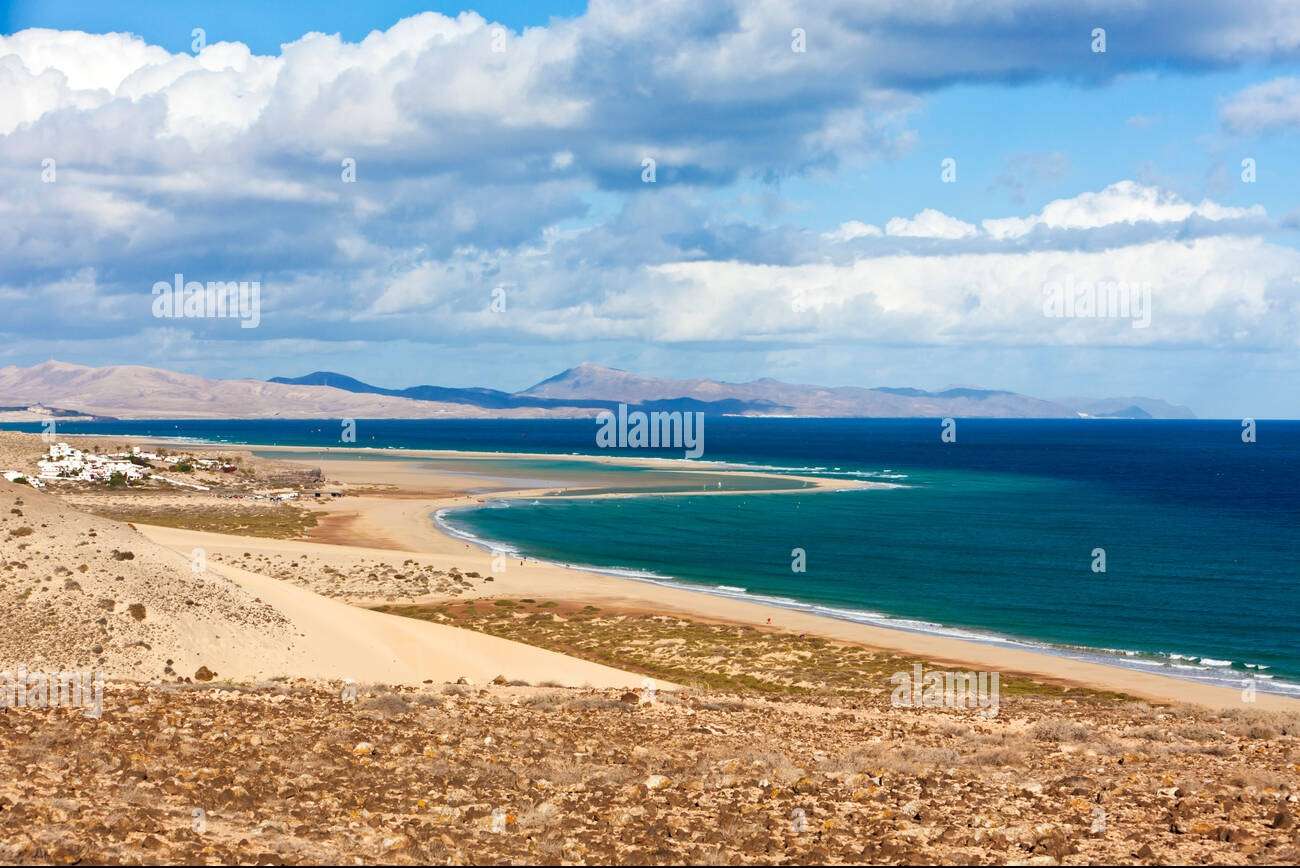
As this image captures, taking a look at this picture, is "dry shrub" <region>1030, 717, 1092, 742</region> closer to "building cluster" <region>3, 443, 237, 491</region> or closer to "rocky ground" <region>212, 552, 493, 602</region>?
"rocky ground" <region>212, 552, 493, 602</region>

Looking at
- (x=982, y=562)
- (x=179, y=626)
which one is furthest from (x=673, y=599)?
(x=179, y=626)

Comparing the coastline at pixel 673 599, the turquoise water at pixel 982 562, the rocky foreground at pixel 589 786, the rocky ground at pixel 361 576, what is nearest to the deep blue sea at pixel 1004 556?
the turquoise water at pixel 982 562

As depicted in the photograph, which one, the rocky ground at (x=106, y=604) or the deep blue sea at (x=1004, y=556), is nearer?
the rocky ground at (x=106, y=604)

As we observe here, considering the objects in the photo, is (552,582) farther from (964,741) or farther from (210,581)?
(964,741)

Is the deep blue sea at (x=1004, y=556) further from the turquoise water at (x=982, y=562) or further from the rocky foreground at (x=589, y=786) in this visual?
the rocky foreground at (x=589, y=786)

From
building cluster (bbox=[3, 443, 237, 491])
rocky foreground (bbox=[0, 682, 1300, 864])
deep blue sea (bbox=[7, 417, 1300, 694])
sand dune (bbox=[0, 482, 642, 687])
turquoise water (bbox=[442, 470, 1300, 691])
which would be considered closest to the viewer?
rocky foreground (bbox=[0, 682, 1300, 864])

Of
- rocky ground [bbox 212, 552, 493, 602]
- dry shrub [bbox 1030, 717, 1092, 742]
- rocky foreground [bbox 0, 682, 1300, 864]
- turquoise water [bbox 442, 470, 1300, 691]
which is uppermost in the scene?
rocky foreground [bbox 0, 682, 1300, 864]

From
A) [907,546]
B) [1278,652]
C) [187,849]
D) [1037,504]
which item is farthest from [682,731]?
[1037,504]

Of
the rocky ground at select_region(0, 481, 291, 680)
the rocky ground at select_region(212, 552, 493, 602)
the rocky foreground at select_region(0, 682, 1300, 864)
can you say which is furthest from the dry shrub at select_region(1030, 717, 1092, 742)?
the rocky ground at select_region(212, 552, 493, 602)
